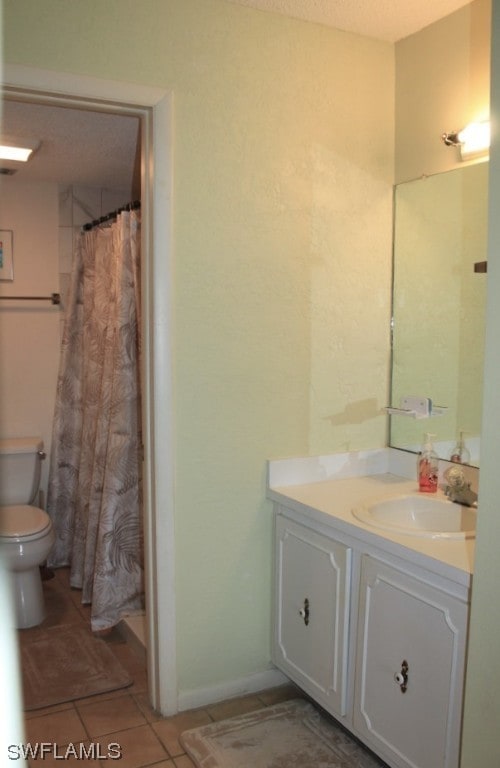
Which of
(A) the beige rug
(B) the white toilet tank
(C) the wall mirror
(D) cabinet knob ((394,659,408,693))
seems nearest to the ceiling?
(C) the wall mirror

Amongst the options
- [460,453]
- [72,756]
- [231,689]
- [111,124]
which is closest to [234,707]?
[231,689]

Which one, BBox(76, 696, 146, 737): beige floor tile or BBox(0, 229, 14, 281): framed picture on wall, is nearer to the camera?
BBox(76, 696, 146, 737): beige floor tile

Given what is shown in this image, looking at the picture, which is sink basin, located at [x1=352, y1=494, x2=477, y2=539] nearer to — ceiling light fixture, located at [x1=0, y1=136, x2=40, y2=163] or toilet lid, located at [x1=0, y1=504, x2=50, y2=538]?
toilet lid, located at [x1=0, y1=504, x2=50, y2=538]

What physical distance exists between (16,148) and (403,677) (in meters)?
2.53

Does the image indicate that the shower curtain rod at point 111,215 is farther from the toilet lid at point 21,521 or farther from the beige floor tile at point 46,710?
the beige floor tile at point 46,710

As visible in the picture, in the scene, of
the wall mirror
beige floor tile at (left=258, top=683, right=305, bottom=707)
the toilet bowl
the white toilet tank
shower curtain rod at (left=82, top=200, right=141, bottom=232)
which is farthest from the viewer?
the white toilet tank

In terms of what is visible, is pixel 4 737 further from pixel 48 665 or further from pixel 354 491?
pixel 354 491

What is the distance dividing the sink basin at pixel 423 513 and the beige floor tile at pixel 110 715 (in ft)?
3.48

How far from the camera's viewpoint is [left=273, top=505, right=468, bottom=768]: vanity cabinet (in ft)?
5.41

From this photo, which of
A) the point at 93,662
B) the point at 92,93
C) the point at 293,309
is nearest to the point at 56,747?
the point at 93,662

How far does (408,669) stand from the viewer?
69.2 inches

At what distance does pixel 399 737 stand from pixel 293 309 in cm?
137

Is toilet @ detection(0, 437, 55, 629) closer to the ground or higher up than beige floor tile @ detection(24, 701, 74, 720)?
higher up

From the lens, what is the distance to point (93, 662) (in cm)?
263
